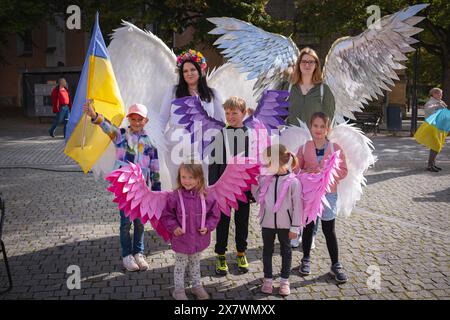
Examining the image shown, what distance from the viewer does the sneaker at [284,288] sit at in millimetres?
3514

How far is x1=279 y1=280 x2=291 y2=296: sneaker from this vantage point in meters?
3.51

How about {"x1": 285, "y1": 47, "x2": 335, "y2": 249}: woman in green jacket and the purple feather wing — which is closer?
the purple feather wing

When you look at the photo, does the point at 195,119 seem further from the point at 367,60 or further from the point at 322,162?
the point at 367,60

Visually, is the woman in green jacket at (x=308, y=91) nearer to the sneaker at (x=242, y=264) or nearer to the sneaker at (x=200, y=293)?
the sneaker at (x=242, y=264)

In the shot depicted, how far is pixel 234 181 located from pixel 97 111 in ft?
5.18

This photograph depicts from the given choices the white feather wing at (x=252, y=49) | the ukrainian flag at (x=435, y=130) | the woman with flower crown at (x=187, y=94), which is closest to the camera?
the woman with flower crown at (x=187, y=94)

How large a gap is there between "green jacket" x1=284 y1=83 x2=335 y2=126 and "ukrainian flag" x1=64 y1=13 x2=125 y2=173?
1.68m

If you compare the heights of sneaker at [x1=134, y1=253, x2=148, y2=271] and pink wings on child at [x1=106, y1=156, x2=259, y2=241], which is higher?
pink wings on child at [x1=106, y1=156, x2=259, y2=241]

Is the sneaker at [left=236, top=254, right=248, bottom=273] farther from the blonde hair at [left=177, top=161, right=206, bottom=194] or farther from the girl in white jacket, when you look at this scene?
the blonde hair at [left=177, top=161, right=206, bottom=194]

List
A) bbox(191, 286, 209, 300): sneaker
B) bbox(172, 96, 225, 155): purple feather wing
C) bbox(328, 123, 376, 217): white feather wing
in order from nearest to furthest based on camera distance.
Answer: bbox(191, 286, 209, 300): sneaker, bbox(172, 96, 225, 155): purple feather wing, bbox(328, 123, 376, 217): white feather wing

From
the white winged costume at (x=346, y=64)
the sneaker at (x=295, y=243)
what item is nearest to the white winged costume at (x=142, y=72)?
the white winged costume at (x=346, y=64)

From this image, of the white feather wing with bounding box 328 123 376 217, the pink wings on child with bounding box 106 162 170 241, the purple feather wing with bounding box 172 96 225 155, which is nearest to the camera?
the pink wings on child with bounding box 106 162 170 241

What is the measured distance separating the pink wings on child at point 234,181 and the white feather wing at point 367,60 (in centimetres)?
149

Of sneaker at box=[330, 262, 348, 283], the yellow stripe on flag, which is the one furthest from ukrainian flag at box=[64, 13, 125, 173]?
sneaker at box=[330, 262, 348, 283]
